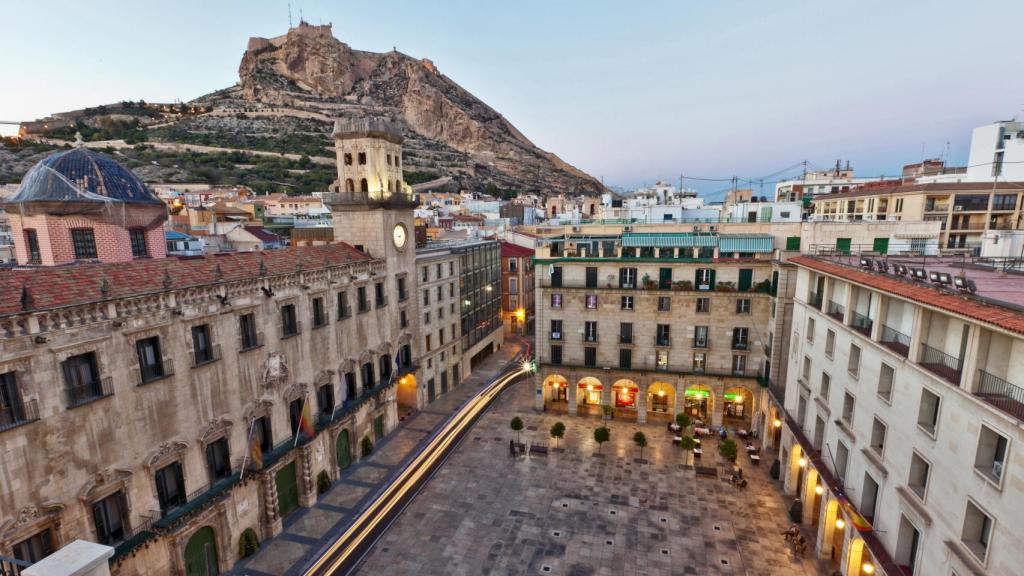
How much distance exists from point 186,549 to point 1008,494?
35245mm

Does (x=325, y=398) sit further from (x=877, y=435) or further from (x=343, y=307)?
(x=877, y=435)

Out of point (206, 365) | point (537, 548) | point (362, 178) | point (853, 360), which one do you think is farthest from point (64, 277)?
point (853, 360)

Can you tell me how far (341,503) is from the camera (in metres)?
33.8

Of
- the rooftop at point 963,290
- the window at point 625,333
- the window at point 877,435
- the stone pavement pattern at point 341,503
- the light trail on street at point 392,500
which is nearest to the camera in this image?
the rooftop at point 963,290

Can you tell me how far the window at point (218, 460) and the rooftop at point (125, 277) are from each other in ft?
30.6

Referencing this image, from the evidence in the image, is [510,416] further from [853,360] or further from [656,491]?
[853,360]

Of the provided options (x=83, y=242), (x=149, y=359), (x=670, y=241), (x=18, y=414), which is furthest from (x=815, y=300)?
(x=83, y=242)

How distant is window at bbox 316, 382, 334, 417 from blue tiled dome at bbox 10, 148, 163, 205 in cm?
1872

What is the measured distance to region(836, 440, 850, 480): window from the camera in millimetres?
25172

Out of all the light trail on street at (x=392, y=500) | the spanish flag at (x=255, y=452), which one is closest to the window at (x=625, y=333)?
the light trail on street at (x=392, y=500)

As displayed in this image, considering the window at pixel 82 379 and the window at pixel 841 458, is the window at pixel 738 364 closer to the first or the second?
the window at pixel 841 458

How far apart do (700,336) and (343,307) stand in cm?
3211

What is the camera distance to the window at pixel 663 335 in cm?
4409

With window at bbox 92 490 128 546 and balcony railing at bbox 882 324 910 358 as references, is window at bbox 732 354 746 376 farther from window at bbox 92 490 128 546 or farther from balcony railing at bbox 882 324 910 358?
window at bbox 92 490 128 546
